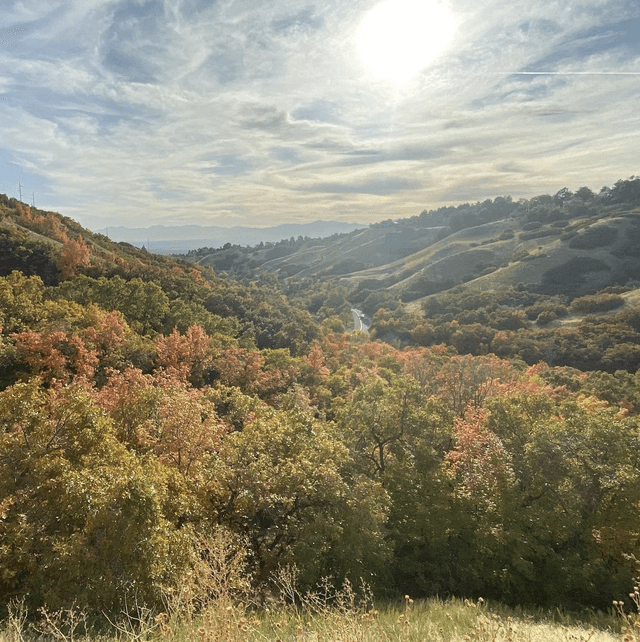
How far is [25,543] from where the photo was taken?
1470 cm

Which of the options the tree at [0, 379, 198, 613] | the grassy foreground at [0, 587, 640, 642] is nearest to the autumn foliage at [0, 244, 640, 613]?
the tree at [0, 379, 198, 613]

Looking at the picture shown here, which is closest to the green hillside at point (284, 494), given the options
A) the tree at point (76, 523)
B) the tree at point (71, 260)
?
the tree at point (76, 523)

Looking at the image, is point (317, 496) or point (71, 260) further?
point (71, 260)

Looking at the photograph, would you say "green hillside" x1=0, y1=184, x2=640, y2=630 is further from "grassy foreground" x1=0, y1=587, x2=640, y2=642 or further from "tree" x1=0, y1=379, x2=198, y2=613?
"grassy foreground" x1=0, y1=587, x2=640, y2=642

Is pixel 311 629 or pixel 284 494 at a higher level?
pixel 311 629

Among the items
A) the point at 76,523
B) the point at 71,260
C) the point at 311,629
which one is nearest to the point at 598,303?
the point at 71,260

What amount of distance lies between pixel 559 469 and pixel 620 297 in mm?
176266

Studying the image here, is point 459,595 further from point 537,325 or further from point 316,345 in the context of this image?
point 537,325

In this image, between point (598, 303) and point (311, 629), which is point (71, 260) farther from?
point (598, 303)

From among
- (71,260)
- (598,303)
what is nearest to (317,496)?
(71,260)

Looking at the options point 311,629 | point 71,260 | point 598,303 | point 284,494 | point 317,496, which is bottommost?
point 598,303

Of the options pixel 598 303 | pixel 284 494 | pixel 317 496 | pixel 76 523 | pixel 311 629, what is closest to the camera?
pixel 311 629

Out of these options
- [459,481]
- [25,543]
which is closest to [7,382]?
[25,543]

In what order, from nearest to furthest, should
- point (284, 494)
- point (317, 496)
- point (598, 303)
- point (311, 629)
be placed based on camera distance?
1. point (311, 629)
2. point (284, 494)
3. point (317, 496)
4. point (598, 303)
